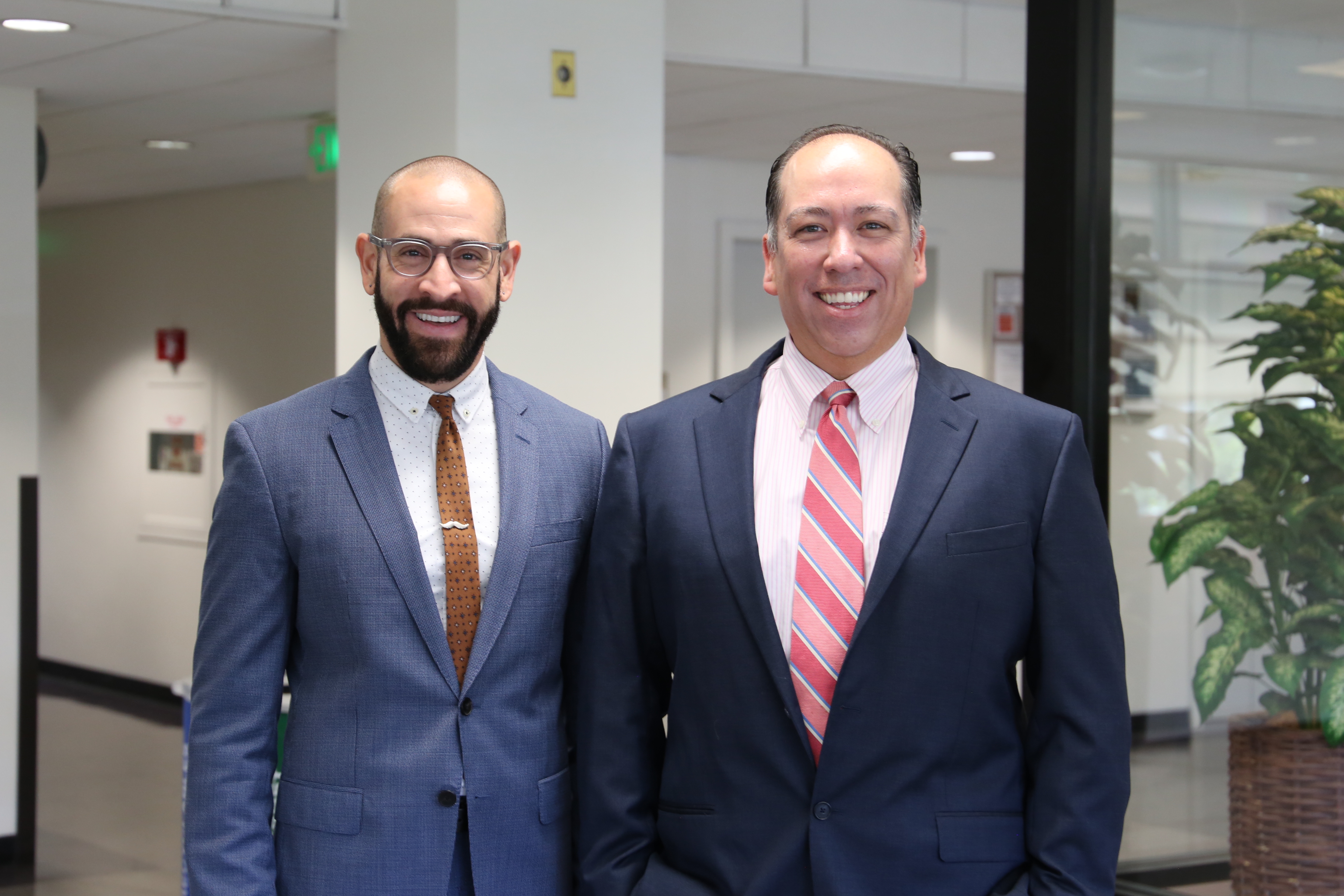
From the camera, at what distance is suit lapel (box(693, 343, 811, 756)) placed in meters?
1.70

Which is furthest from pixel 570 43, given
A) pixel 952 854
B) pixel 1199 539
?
pixel 952 854

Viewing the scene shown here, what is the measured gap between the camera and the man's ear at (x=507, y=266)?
196 cm

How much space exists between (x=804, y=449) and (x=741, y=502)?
116 mm

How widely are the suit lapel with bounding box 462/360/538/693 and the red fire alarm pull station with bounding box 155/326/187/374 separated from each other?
6.56m

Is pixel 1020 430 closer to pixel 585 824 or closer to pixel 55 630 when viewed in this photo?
pixel 585 824

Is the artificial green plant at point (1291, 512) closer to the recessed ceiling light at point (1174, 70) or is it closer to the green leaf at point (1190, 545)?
the green leaf at point (1190, 545)

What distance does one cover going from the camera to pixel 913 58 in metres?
5.02

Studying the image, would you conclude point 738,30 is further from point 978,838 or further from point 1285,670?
point 978,838

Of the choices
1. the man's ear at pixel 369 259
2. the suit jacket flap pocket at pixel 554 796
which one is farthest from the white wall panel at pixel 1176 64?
the suit jacket flap pocket at pixel 554 796

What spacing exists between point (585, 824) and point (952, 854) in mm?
481

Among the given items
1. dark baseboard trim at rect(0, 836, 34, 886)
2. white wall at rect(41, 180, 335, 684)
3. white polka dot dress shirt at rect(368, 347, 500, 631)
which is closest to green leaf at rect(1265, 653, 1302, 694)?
white polka dot dress shirt at rect(368, 347, 500, 631)

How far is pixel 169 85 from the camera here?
4988 mm

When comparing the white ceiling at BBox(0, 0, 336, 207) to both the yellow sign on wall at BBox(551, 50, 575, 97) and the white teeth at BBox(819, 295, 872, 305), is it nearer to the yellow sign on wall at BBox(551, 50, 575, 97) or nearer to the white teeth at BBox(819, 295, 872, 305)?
the yellow sign on wall at BBox(551, 50, 575, 97)

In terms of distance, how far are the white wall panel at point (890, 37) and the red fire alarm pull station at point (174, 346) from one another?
4697mm
